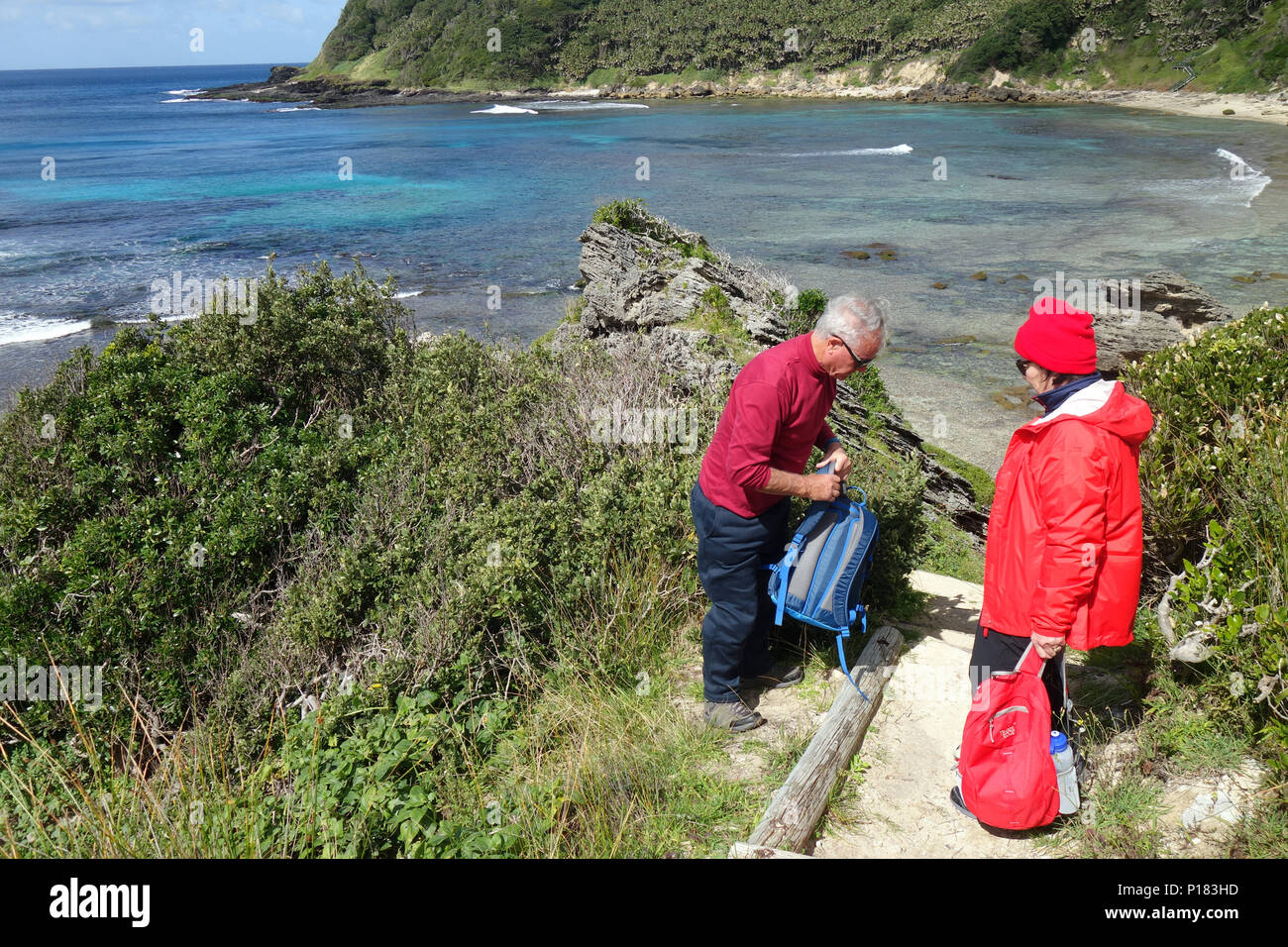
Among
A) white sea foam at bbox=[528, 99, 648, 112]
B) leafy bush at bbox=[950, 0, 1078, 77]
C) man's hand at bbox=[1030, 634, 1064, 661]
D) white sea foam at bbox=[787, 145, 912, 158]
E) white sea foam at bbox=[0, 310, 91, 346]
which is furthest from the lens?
white sea foam at bbox=[528, 99, 648, 112]

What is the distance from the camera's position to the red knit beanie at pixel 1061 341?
316 cm

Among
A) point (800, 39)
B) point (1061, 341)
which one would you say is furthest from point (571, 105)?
point (1061, 341)

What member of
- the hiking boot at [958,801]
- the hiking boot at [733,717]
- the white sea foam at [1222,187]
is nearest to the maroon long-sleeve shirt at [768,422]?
the hiking boot at [733,717]

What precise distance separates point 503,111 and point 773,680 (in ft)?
283

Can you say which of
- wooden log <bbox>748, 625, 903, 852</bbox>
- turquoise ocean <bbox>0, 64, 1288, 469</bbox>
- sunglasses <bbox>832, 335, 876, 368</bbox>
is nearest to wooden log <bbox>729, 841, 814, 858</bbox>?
wooden log <bbox>748, 625, 903, 852</bbox>

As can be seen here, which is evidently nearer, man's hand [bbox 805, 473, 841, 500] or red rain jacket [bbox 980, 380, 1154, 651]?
red rain jacket [bbox 980, 380, 1154, 651]

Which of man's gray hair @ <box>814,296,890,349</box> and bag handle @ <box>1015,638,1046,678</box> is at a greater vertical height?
man's gray hair @ <box>814,296,890,349</box>

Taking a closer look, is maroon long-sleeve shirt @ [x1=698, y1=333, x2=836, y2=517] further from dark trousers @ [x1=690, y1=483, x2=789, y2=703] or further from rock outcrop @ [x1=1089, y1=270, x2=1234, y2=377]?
rock outcrop @ [x1=1089, y1=270, x2=1234, y2=377]

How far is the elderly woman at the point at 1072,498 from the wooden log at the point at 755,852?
1301mm

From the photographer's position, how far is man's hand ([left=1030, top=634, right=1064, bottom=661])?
3.15 m

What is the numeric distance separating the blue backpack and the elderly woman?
2.70ft

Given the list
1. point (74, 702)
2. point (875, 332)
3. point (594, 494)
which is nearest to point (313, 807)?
point (74, 702)

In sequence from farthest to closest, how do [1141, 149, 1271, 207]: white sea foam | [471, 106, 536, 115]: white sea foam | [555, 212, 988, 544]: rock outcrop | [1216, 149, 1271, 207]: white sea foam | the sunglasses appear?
[471, 106, 536, 115]: white sea foam → [1216, 149, 1271, 207]: white sea foam → [1141, 149, 1271, 207]: white sea foam → [555, 212, 988, 544]: rock outcrop → the sunglasses
